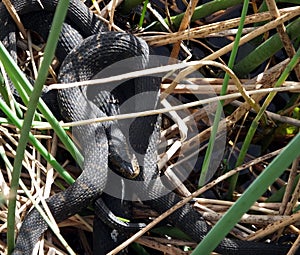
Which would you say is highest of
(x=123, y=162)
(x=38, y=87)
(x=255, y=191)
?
(x=38, y=87)

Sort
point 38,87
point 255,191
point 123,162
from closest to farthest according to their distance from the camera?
point 255,191 < point 38,87 < point 123,162

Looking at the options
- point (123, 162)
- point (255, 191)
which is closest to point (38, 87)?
point (255, 191)

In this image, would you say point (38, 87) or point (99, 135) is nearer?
point (38, 87)

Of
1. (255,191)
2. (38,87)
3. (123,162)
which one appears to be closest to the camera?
(255,191)

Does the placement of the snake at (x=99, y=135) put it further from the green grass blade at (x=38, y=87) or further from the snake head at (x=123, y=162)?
the green grass blade at (x=38, y=87)

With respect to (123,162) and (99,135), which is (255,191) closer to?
(123,162)

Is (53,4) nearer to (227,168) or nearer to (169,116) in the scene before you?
(169,116)

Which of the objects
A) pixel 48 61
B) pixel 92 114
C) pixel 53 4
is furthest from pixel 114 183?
pixel 48 61

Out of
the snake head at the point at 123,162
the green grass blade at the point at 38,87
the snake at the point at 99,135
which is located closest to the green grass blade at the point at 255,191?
the green grass blade at the point at 38,87
